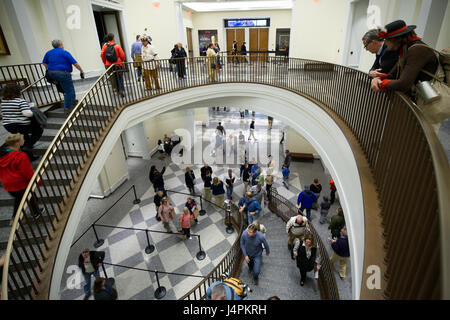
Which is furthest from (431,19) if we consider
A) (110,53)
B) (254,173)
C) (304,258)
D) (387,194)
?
(110,53)

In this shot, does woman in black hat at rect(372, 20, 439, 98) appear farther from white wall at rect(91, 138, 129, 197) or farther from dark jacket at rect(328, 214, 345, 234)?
white wall at rect(91, 138, 129, 197)

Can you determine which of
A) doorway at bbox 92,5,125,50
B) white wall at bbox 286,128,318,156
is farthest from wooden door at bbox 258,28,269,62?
doorway at bbox 92,5,125,50

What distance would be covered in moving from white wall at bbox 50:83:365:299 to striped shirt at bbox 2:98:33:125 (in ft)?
4.80

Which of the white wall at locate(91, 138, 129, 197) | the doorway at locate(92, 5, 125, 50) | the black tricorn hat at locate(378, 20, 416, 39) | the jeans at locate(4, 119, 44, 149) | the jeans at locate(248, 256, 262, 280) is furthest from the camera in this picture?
the doorway at locate(92, 5, 125, 50)

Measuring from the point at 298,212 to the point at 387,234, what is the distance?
5907 mm

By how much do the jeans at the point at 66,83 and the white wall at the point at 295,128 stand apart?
1.18 meters

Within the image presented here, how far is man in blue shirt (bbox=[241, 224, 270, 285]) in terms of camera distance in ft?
17.0

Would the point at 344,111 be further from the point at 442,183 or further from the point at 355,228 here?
the point at 442,183

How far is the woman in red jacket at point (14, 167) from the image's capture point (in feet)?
10.7

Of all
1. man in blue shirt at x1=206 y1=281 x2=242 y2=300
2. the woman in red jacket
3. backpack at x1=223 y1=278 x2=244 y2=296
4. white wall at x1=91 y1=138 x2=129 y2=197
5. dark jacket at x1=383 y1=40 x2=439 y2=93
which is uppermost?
dark jacket at x1=383 y1=40 x2=439 y2=93

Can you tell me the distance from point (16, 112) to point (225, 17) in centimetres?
1799

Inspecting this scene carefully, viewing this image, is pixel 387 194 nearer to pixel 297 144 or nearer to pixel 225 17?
pixel 297 144

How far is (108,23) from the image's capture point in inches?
444

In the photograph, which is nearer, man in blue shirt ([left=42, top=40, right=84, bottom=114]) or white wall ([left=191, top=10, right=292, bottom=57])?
man in blue shirt ([left=42, top=40, right=84, bottom=114])
